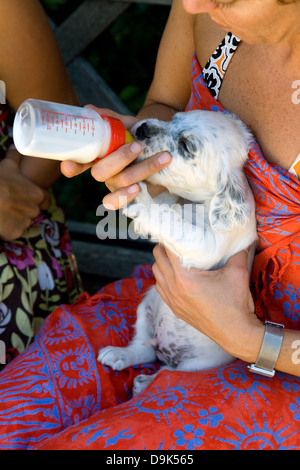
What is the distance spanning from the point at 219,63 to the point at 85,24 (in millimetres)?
1468

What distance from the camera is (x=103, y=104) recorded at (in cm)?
310

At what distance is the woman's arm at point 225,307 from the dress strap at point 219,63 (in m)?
0.58

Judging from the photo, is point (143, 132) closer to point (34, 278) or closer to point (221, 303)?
point (221, 303)

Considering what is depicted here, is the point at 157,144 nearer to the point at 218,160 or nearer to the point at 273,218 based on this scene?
the point at 218,160

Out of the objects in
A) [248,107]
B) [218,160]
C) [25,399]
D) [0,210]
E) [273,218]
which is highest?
[248,107]

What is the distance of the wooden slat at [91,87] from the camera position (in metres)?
3.08

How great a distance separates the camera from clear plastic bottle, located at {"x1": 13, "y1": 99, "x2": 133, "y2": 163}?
4.24 feet

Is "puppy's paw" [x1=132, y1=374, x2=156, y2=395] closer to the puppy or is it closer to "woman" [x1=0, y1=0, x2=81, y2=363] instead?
the puppy

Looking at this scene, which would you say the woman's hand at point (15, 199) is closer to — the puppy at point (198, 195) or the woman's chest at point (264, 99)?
the puppy at point (198, 195)

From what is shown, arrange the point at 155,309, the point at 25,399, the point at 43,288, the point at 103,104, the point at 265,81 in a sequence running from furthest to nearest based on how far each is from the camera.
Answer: the point at 103,104 < the point at 43,288 < the point at 155,309 < the point at 265,81 < the point at 25,399

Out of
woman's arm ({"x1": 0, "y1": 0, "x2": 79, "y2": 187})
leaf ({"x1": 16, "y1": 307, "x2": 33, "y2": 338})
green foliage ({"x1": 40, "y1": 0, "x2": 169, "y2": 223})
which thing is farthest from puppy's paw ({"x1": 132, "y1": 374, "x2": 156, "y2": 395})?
green foliage ({"x1": 40, "y1": 0, "x2": 169, "y2": 223})

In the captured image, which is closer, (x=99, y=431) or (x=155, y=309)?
(x=99, y=431)
